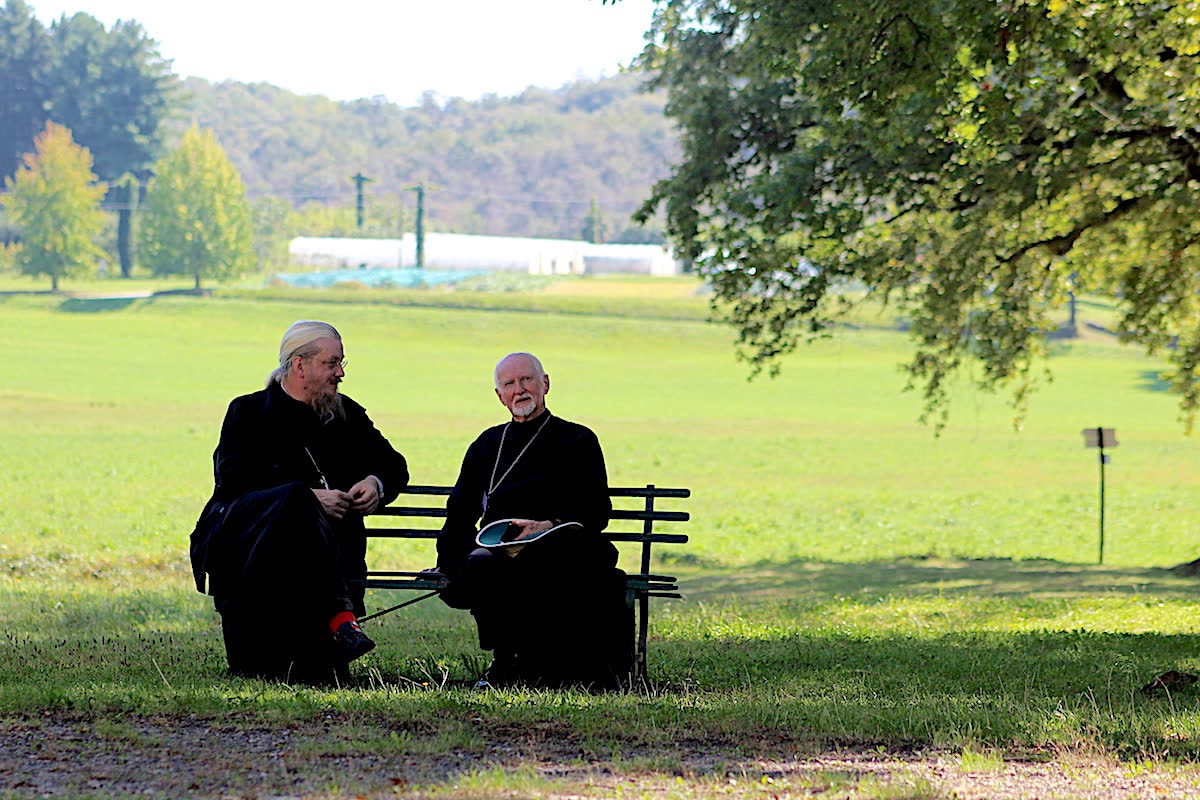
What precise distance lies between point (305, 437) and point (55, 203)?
308ft

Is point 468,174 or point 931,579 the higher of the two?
point 468,174

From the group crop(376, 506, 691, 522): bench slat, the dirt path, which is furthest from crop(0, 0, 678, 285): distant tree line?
the dirt path

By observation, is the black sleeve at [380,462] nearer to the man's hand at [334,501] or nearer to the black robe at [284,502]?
the black robe at [284,502]

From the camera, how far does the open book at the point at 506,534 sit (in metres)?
6.81

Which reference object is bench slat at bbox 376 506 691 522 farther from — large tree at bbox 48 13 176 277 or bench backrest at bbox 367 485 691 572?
large tree at bbox 48 13 176 277

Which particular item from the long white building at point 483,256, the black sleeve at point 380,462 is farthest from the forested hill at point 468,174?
the black sleeve at point 380,462

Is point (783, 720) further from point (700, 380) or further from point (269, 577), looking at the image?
point (700, 380)

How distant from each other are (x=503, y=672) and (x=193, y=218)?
9403 centimetres

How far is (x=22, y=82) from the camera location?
113625 millimetres

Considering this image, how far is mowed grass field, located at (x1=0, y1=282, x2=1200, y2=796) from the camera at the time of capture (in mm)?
5895

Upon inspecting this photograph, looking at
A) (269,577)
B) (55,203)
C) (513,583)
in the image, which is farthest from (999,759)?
(55,203)

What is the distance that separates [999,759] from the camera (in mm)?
5199

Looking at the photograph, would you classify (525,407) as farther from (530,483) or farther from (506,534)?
(506,534)

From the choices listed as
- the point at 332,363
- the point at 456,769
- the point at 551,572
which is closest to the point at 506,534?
the point at 551,572
